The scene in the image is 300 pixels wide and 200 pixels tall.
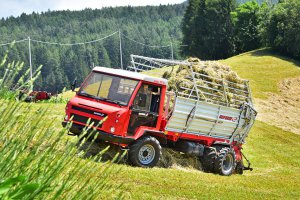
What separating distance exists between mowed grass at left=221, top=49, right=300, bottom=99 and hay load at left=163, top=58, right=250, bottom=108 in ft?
84.9

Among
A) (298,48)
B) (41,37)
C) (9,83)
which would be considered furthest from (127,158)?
(41,37)

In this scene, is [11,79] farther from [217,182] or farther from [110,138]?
[217,182]

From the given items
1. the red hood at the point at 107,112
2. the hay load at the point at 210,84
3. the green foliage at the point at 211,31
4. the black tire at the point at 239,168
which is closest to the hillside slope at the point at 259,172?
the black tire at the point at 239,168

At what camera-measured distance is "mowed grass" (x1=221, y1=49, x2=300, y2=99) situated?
50.6m

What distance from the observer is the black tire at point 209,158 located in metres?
18.0

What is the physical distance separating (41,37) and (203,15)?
11271cm

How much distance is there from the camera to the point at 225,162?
18.9 metres

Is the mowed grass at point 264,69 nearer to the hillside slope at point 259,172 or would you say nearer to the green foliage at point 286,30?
the hillside slope at point 259,172

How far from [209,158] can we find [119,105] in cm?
415

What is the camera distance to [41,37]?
197 m

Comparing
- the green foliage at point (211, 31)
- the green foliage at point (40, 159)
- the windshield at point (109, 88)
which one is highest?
the green foliage at point (40, 159)

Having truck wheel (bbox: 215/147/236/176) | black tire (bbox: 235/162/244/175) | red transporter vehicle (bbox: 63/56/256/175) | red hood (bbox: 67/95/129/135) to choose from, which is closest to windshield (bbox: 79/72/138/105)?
red transporter vehicle (bbox: 63/56/256/175)

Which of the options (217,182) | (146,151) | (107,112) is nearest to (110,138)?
(107,112)

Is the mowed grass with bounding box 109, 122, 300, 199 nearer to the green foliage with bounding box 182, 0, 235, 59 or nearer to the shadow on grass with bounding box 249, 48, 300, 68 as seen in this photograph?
the shadow on grass with bounding box 249, 48, 300, 68
